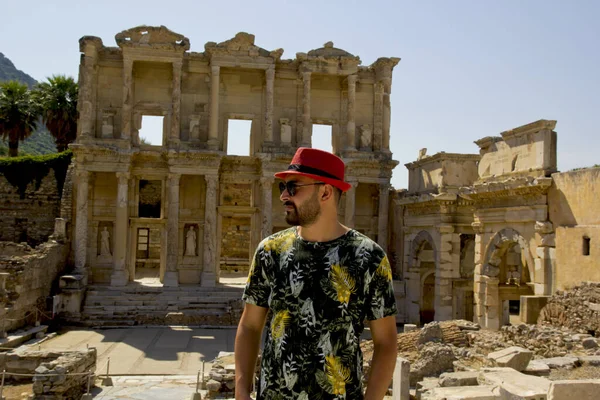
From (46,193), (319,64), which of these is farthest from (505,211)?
(46,193)

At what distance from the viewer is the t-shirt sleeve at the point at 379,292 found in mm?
3461

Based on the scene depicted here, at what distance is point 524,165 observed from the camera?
16312 mm

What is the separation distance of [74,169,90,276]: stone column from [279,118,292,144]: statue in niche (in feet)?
27.0

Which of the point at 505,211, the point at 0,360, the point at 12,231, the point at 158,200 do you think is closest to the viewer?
the point at 0,360

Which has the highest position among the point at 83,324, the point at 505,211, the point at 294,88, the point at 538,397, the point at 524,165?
the point at 294,88

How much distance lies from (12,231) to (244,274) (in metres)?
11.8

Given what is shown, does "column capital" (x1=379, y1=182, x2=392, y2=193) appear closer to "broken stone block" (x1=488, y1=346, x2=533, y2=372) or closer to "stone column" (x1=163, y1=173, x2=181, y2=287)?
"stone column" (x1=163, y1=173, x2=181, y2=287)

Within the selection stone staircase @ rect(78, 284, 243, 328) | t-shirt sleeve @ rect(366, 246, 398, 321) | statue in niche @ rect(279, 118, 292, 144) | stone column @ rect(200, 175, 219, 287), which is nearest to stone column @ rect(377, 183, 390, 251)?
statue in niche @ rect(279, 118, 292, 144)

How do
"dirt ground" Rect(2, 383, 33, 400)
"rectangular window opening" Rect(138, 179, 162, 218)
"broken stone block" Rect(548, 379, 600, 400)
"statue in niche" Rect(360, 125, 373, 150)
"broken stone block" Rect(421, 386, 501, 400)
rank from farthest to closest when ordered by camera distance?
"rectangular window opening" Rect(138, 179, 162, 218) < "statue in niche" Rect(360, 125, 373, 150) < "dirt ground" Rect(2, 383, 33, 400) < "broken stone block" Rect(421, 386, 501, 400) < "broken stone block" Rect(548, 379, 600, 400)

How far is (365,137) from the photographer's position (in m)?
27.9

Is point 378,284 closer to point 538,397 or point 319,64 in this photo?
point 538,397

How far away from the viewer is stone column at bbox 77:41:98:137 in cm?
2567

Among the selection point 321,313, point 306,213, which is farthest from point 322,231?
point 321,313

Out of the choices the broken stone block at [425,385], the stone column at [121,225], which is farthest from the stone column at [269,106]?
the broken stone block at [425,385]
